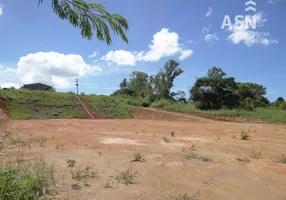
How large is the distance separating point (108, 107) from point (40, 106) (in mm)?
7661

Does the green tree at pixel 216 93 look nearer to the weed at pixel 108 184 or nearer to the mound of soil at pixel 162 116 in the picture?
the mound of soil at pixel 162 116

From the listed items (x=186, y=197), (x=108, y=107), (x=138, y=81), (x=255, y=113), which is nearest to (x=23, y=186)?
(x=186, y=197)

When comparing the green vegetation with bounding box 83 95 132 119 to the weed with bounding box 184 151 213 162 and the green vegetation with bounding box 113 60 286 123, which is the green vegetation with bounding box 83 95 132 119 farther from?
the weed with bounding box 184 151 213 162

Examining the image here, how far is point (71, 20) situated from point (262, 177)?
443 centimetres

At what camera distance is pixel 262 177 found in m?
4.74

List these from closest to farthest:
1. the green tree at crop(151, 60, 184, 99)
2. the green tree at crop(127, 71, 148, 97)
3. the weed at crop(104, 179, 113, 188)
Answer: the weed at crop(104, 179, 113, 188), the green tree at crop(151, 60, 184, 99), the green tree at crop(127, 71, 148, 97)

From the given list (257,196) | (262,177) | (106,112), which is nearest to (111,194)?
(257,196)

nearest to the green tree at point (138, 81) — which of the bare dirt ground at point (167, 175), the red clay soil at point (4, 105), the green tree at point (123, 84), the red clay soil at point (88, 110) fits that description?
the green tree at point (123, 84)

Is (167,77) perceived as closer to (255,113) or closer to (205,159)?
(255,113)

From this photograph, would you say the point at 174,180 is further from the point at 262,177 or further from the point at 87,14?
the point at 87,14

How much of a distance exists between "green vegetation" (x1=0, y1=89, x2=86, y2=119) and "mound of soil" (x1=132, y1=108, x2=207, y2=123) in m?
6.25

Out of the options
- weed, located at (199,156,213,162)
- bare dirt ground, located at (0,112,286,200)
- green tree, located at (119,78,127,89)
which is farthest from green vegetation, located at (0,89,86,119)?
green tree, located at (119,78,127,89)

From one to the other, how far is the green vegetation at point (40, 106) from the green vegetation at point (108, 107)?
1938 mm

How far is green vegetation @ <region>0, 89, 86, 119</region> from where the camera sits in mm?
23156
